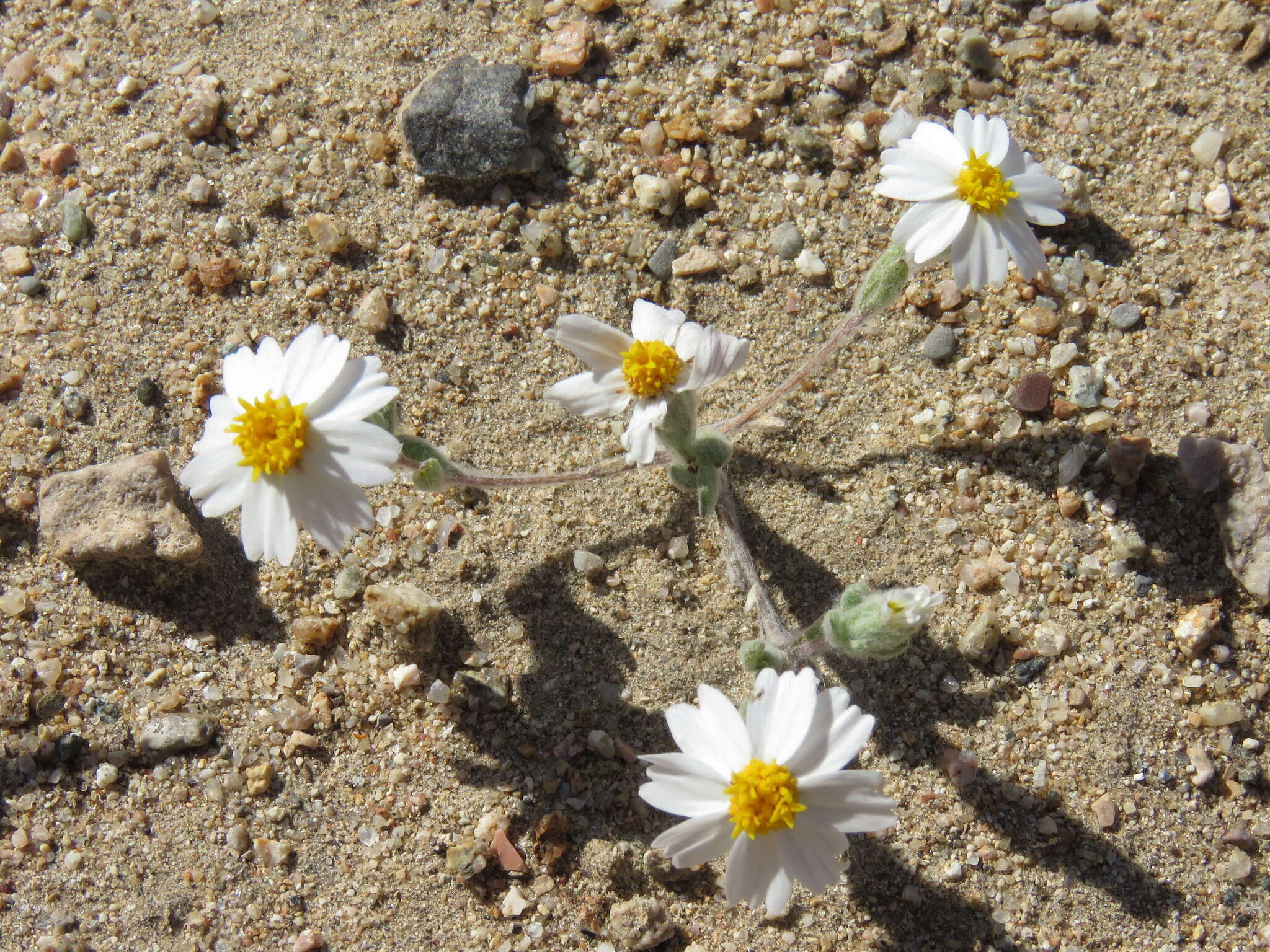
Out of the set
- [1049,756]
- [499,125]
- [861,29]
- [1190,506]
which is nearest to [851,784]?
[1049,756]

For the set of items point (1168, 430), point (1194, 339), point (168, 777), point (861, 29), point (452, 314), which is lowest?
point (168, 777)

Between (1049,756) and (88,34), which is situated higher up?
(88,34)

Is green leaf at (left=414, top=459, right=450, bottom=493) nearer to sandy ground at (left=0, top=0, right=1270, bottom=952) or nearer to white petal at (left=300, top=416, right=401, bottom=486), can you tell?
white petal at (left=300, top=416, right=401, bottom=486)

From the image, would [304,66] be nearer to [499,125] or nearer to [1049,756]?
[499,125]

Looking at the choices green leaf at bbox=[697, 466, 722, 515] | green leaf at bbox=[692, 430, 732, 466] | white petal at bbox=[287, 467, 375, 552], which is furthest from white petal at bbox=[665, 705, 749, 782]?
white petal at bbox=[287, 467, 375, 552]

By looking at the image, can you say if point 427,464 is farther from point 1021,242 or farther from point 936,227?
point 1021,242

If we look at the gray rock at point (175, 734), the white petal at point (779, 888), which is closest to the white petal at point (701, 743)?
the white petal at point (779, 888)

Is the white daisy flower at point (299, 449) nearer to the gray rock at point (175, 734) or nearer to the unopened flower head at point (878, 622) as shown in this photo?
the gray rock at point (175, 734)

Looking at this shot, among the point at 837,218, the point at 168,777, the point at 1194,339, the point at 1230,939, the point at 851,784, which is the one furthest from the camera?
the point at 837,218
